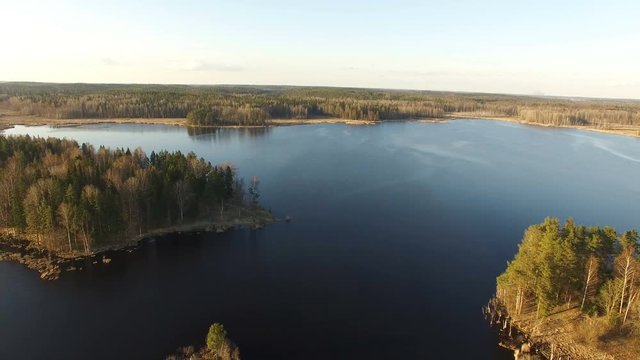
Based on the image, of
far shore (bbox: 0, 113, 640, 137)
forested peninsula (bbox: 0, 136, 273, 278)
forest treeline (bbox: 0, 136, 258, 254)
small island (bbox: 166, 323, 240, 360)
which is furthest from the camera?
far shore (bbox: 0, 113, 640, 137)

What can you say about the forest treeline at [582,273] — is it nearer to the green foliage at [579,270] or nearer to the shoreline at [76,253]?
the green foliage at [579,270]

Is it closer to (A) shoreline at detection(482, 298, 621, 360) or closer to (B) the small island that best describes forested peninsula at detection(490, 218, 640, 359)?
(A) shoreline at detection(482, 298, 621, 360)

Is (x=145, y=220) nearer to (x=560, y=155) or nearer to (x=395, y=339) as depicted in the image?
(x=395, y=339)

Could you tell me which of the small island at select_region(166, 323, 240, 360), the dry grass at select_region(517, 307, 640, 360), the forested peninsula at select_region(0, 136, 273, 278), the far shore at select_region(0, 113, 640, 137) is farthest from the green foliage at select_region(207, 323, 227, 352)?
the far shore at select_region(0, 113, 640, 137)

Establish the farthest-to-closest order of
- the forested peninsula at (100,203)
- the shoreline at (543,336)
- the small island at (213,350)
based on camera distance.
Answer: the forested peninsula at (100,203)
the shoreline at (543,336)
the small island at (213,350)

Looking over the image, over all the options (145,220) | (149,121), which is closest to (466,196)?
(145,220)

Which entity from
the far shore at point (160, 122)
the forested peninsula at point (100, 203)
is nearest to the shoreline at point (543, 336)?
the forested peninsula at point (100, 203)
